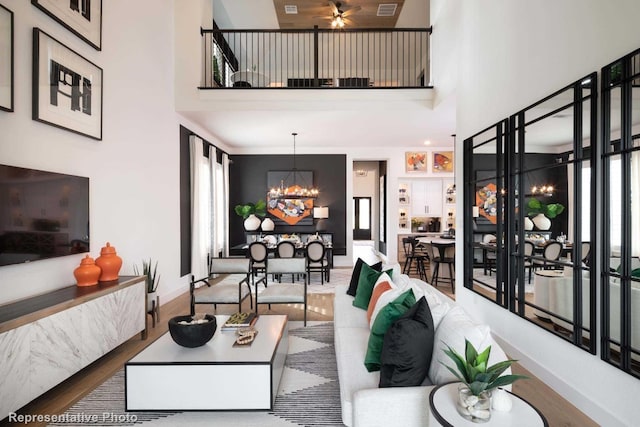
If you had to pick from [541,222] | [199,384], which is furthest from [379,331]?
[541,222]

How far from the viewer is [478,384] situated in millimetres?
1371

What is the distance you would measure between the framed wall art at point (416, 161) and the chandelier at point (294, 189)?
2.59 metres

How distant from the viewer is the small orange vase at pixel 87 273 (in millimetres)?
3158

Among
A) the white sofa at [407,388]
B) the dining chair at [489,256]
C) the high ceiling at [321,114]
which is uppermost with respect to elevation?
the high ceiling at [321,114]

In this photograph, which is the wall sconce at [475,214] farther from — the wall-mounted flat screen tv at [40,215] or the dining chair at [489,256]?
the wall-mounted flat screen tv at [40,215]

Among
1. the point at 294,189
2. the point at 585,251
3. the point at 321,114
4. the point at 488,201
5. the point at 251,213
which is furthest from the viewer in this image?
the point at 251,213

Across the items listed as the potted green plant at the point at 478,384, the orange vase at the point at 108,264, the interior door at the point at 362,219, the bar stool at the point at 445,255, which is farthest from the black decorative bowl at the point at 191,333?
the interior door at the point at 362,219

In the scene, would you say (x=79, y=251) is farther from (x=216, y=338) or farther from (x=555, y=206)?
(x=555, y=206)

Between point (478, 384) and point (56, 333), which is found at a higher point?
point (478, 384)

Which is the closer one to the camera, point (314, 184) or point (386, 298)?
point (386, 298)

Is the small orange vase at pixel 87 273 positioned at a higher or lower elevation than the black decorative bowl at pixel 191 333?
higher

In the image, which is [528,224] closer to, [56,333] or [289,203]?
[56,333]

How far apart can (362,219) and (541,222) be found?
44.2 feet

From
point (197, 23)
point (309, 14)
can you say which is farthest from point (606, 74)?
point (309, 14)
